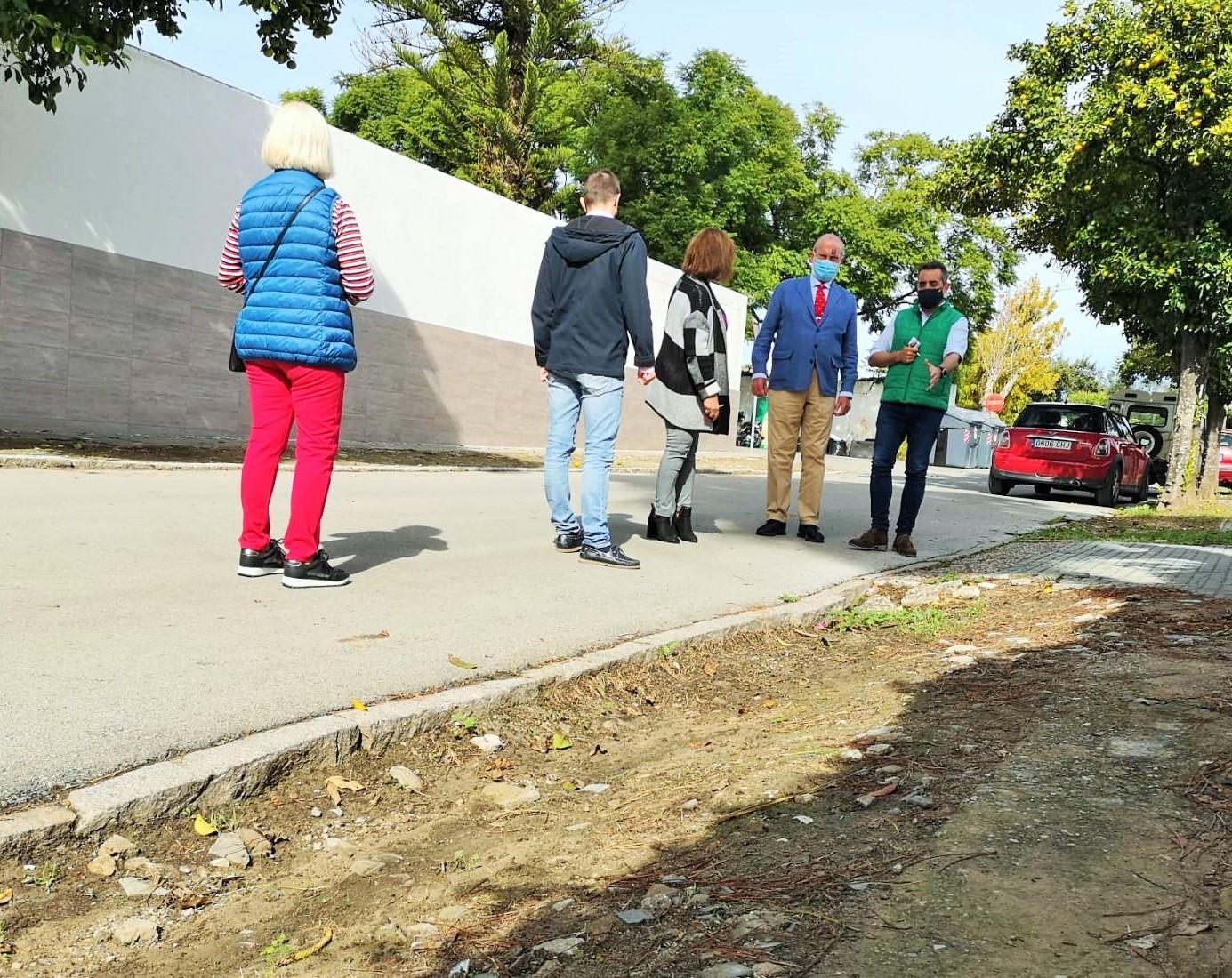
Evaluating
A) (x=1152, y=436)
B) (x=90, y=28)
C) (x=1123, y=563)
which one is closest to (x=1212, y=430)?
(x=1152, y=436)

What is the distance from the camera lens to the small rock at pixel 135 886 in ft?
8.41

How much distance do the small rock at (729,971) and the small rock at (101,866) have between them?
4.76 ft

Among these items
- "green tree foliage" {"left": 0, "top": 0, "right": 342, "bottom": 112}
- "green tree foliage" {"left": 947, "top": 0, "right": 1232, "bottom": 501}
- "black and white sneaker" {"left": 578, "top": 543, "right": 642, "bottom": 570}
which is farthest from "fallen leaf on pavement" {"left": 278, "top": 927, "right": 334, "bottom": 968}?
"green tree foliage" {"left": 947, "top": 0, "right": 1232, "bottom": 501}

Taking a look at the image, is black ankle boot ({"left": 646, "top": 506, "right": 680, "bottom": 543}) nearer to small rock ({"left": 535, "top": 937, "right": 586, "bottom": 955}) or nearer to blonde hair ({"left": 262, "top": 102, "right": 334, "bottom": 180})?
blonde hair ({"left": 262, "top": 102, "right": 334, "bottom": 180})

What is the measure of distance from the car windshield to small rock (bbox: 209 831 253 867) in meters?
17.9

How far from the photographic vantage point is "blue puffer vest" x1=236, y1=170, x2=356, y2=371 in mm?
5090

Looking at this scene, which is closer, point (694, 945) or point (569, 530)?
point (694, 945)

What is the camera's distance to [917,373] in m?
8.14

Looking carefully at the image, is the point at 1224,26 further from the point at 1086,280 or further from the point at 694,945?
the point at 694,945

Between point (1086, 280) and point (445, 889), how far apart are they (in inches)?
685

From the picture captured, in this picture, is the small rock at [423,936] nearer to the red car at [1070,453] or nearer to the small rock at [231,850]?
the small rock at [231,850]

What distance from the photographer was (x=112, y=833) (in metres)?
2.74

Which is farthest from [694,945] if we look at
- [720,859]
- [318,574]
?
[318,574]

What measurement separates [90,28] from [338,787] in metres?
8.43
